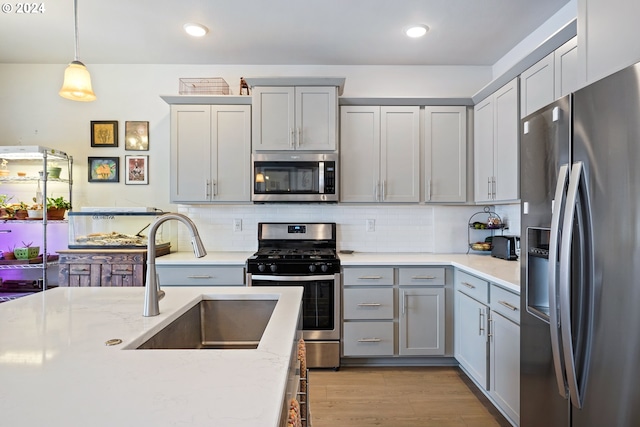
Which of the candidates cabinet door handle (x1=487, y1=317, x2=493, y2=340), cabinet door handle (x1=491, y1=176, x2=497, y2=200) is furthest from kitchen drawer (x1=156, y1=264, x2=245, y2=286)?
cabinet door handle (x1=491, y1=176, x2=497, y2=200)

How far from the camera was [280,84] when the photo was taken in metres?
2.96

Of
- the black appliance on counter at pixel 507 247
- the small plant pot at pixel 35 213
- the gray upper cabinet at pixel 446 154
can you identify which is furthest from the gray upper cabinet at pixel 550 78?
the small plant pot at pixel 35 213

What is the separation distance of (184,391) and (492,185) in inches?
108

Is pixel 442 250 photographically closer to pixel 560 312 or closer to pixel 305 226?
pixel 305 226

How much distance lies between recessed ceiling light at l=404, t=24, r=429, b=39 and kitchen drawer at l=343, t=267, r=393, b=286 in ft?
6.21

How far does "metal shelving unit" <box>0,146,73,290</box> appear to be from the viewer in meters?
2.94

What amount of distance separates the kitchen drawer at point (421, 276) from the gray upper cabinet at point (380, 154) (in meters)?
0.65

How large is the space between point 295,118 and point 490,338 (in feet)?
7.35

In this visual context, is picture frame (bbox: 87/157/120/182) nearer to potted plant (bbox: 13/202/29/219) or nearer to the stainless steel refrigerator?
potted plant (bbox: 13/202/29/219)

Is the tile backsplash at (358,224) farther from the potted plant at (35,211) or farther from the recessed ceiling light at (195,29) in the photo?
the recessed ceiling light at (195,29)

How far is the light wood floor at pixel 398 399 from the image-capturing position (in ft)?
7.07

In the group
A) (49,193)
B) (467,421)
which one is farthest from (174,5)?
(467,421)

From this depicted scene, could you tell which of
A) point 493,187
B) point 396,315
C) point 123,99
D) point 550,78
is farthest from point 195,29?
point 396,315

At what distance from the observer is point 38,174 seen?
10.8 ft
